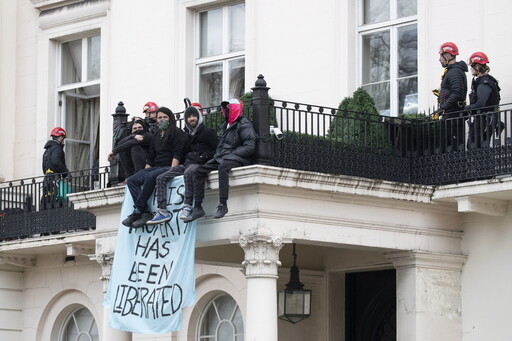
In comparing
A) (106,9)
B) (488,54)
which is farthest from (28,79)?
(488,54)

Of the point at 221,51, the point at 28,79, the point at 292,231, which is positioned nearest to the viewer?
the point at 292,231

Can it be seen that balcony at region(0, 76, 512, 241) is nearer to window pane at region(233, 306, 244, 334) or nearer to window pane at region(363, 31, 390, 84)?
window pane at region(363, 31, 390, 84)

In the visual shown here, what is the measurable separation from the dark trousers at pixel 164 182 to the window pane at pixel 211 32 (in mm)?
6012

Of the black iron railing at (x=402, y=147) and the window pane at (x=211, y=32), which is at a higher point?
the window pane at (x=211, y=32)

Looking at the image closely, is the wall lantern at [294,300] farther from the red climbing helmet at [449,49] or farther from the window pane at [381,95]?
the red climbing helmet at [449,49]

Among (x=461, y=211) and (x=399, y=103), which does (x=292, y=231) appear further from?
(x=399, y=103)

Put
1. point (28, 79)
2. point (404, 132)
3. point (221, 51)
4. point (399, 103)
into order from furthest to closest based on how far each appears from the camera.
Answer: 1. point (28, 79)
2. point (221, 51)
3. point (399, 103)
4. point (404, 132)

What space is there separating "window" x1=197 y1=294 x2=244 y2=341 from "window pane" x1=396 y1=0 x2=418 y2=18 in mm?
5376

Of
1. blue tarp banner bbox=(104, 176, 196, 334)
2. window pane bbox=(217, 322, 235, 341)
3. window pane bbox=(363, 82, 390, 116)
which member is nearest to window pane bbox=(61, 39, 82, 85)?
window pane bbox=(217, 322, 235, 341)

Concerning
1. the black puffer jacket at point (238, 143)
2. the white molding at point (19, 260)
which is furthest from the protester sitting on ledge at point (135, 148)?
the white molding at point (19, 260)

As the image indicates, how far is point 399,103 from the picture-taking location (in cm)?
2231

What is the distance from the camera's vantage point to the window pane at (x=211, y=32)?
25.3 metres

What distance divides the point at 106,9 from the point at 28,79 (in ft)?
7.77

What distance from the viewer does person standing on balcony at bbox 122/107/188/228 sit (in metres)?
19.8
